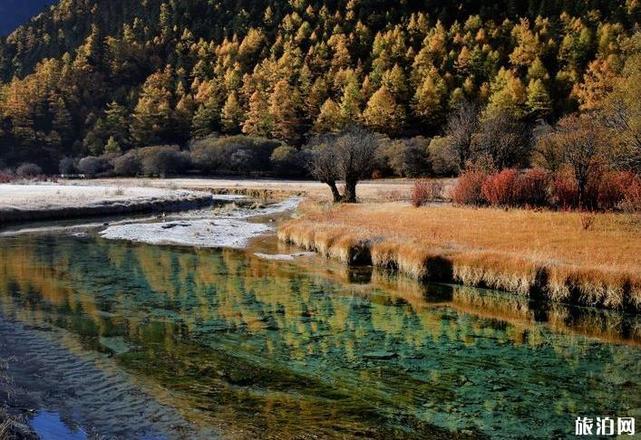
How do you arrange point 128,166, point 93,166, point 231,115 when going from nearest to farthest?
point 128,166, point 93,166, point 231,115

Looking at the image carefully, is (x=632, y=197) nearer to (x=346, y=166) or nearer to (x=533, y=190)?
(x=533, y=190)

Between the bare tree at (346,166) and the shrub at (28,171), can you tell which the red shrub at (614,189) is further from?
the shrub at (28,171)

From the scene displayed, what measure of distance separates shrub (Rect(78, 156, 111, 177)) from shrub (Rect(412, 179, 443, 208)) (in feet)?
298

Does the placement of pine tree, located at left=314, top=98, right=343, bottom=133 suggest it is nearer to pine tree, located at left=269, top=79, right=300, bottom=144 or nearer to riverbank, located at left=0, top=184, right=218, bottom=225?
pine tree, located at left=269, top=79, right=300, bottom=144

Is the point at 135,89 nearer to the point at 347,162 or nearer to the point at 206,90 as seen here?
the point at 206,90

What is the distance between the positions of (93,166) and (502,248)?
113432 mm

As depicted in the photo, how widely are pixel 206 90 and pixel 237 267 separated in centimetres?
14307

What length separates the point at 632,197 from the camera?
31562 mm

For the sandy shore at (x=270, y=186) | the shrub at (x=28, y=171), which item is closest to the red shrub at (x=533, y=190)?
the sandy shore at (x=270, y=186)

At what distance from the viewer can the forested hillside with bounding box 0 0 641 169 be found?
4926 inches

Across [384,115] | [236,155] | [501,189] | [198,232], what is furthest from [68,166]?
[501,189]

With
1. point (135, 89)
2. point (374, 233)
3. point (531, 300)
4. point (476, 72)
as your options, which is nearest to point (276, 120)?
point (476, 72)

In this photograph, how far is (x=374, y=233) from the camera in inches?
1233

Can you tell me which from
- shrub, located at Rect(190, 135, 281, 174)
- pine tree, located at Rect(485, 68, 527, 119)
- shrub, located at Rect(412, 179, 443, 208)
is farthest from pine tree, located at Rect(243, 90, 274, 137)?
shrub, located at Rect(412, 179, 443, 208)
